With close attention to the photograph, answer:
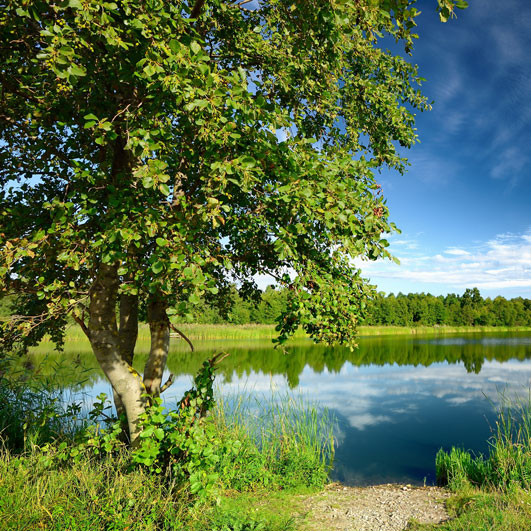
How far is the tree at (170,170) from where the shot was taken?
3.45m

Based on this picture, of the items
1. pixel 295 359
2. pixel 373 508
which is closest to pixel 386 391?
pixel 295 359

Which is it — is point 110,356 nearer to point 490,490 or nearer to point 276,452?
point 276,452

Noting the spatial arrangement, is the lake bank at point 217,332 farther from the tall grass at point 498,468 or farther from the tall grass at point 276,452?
the tall grass at point 498,468

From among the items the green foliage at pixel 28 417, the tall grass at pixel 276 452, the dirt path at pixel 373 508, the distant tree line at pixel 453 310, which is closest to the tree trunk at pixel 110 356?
the green foliage at pixel 28 417

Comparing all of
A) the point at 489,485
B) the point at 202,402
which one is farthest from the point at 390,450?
the point at 202,402

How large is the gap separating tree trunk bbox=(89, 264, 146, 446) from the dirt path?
9.93 ft

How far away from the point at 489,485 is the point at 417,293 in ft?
276

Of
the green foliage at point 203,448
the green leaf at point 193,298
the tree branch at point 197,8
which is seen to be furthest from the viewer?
the tree branch at point 197,8

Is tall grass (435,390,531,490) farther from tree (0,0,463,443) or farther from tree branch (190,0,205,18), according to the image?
tree branch (190,0,205,18)

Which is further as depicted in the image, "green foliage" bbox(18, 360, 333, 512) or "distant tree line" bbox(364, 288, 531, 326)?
"distant tree line" bbox(364, 288, 531, 326)

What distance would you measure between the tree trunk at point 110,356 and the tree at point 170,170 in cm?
2

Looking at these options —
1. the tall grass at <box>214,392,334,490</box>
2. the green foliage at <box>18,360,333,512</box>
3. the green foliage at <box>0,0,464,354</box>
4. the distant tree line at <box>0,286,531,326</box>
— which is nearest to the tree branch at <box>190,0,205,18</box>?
the green foliage at <box>0,0,464,354</box>

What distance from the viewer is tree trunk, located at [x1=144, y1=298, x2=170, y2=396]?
592cm

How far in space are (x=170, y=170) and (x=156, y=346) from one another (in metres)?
2.81
